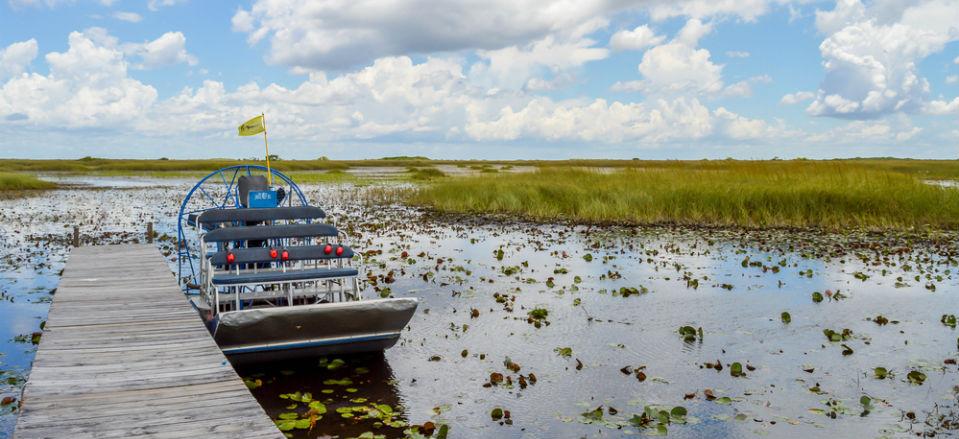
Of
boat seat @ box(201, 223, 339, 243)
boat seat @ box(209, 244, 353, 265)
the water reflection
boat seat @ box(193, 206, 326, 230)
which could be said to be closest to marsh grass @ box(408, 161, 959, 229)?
boat seat @ box(193, 206, 326, 230)

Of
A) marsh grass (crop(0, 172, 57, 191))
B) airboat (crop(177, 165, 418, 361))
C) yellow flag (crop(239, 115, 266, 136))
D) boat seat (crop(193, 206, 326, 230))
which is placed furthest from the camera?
marsh grass (crop(0, 172, 57, 191))

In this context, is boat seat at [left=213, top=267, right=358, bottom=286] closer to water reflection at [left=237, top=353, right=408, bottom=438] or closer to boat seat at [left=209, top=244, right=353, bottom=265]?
boat seat at [left=209, top=244, right=353, bottom=265]

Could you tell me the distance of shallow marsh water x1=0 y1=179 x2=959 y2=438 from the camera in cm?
838

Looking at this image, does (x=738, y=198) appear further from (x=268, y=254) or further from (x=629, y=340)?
(x=268, y=254)

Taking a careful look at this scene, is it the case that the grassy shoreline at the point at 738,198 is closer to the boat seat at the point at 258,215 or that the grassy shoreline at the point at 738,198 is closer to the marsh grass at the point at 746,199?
the marsh grass at the point at 746,199

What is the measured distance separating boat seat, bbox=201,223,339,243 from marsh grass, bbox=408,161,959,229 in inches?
693

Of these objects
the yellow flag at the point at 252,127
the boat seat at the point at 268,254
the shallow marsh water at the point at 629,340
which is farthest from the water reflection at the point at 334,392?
the yellow flag at the point at 252,127

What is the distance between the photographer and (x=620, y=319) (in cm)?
1290

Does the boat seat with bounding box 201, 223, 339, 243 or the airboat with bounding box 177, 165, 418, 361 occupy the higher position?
the boat seat with bounding box 201, 223, 339, 243

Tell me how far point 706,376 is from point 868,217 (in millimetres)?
18759

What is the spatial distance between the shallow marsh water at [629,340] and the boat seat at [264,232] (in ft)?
6.04

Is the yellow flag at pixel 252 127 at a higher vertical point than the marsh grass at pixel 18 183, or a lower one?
higher

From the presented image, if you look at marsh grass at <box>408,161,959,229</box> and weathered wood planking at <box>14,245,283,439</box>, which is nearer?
weathered wood planking at <box>14,245,283,439</box>

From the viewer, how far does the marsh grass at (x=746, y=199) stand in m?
25.6
